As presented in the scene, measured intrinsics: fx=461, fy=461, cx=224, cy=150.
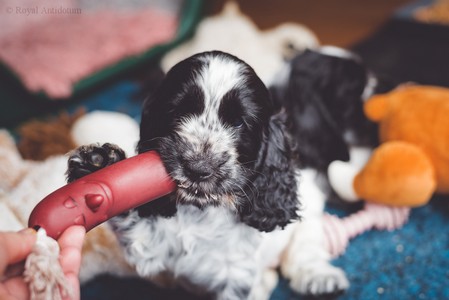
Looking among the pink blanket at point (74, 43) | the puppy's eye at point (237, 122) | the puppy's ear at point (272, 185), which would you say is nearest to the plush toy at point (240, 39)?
the pink blanket at point (74, 43)

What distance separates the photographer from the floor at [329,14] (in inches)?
175

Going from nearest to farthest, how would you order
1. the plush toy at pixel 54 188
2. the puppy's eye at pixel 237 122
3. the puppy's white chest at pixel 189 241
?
the puppy's eye at pixel 237 122
the puppy's white chest at pixel 189 241
the plush toy at pixel 54 188

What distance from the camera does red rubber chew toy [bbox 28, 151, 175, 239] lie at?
47.9 inches

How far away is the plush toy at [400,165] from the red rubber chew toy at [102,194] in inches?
45.0

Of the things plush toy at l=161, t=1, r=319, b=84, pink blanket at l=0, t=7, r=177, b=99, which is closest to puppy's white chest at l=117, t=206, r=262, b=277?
plush toy at l=161, t=1, r=319, b=84

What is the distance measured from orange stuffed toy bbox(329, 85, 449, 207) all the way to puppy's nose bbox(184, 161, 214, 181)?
1047mm

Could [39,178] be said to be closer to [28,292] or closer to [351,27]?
[28,292]

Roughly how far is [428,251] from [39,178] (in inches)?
73.4

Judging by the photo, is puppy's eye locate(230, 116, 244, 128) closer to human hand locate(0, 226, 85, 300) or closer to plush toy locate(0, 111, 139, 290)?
plush toy locate(0, 111, 139, 290)

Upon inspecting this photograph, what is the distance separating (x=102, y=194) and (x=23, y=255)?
249 mm

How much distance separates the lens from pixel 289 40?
143 inches

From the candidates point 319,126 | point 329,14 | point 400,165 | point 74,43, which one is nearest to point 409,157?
point 400,165

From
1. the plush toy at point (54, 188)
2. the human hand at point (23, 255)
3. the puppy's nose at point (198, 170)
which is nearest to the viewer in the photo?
the human hand at point (23, 255)

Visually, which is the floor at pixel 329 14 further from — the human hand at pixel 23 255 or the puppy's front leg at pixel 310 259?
the human hand at pixel 23 255
